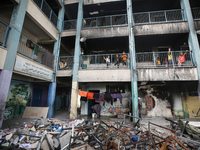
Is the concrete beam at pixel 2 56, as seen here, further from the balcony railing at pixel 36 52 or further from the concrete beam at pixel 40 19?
the concrete beam at pixel 40 19

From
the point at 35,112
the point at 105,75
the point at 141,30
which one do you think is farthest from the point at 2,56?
the point at 141,30

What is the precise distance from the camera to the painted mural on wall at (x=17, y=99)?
772 cm

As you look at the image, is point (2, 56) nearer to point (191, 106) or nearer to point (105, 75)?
point (105, 75)

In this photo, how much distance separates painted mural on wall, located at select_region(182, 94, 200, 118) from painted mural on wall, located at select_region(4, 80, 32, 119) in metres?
15.2

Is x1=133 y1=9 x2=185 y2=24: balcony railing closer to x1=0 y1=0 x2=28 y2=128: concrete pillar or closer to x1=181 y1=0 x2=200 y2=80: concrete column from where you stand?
x1=181 y1=0 x2=200 y2=80: concrete column

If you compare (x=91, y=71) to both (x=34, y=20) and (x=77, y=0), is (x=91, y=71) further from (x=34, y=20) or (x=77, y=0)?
(x=77, y=0)

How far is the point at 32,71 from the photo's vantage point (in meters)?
6.57

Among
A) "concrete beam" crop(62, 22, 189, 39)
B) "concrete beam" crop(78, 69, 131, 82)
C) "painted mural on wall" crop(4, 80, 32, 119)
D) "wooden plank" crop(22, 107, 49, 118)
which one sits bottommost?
"wooden plank" crop(22, 107, 49, 118)

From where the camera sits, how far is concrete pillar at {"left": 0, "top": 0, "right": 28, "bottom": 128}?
480cm

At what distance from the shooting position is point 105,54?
27.1 feet

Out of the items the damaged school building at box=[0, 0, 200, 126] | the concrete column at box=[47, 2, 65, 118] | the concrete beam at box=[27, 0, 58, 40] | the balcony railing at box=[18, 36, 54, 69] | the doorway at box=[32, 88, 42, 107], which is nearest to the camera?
the concrete beam at box=[27, 0, 58, 40]

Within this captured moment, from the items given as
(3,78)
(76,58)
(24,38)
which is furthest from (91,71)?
(24,38)

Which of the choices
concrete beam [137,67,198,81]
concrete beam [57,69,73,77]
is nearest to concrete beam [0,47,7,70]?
concrete beam [57,69,73,77]

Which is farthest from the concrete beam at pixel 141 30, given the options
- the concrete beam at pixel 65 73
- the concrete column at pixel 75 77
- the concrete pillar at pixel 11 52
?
the concrete pillar at pixel 11 52
